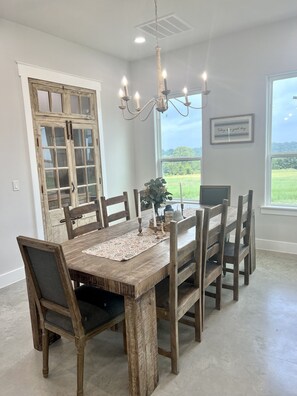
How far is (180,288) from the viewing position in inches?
85.4

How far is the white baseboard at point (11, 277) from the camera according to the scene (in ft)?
11.1

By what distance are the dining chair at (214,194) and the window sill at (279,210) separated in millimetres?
817

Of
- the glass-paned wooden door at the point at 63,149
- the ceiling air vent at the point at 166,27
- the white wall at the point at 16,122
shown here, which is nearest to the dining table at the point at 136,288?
the white wall at the point at 16,122

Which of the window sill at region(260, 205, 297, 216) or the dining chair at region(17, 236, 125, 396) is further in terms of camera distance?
the window sill at region(260, 205, 297, 216)

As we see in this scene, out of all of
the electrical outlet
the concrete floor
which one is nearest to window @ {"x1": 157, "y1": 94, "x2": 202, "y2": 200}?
the concrete floor

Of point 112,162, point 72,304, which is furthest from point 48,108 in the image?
point 72,304

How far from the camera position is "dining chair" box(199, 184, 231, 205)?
11.8 ft

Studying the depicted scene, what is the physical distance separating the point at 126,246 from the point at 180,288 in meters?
0.51

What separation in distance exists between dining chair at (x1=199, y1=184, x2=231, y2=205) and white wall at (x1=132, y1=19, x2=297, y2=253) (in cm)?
73

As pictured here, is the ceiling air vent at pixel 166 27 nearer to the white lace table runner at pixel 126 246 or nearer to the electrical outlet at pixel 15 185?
the electrical outlet at pixel 15 185

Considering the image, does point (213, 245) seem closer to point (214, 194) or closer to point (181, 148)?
point (214, 194)

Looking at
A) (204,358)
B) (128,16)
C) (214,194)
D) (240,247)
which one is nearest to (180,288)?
(204,358)

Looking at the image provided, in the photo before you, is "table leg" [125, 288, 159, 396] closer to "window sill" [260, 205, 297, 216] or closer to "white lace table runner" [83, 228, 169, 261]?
"white lace table runner" [83, 228, 169, 261]

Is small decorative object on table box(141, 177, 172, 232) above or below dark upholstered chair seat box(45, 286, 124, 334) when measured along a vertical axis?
above
